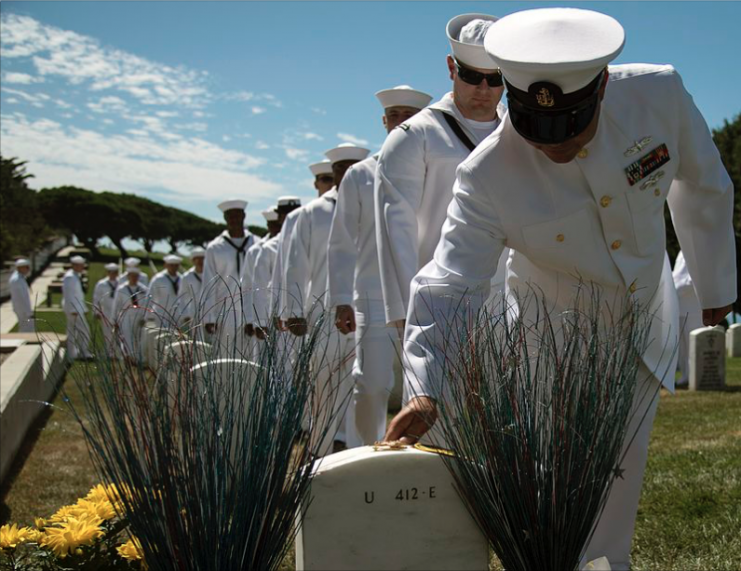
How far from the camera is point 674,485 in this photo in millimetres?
5406

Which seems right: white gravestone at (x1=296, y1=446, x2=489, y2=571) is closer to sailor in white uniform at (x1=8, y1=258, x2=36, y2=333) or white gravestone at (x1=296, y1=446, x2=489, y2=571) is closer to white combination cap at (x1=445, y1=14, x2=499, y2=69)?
white combination cap at (x1=445, y1=14, x2=499, y2=69)

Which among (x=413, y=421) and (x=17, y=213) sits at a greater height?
(x=17, y=213)

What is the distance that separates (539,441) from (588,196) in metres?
1.16

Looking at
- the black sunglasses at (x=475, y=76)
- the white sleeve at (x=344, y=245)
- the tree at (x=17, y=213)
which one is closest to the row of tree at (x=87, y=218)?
the tree at (x=17, y=213)

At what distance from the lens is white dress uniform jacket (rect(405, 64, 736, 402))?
2926mm

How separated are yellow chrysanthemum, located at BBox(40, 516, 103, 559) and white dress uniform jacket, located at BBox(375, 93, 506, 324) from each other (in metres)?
2.39

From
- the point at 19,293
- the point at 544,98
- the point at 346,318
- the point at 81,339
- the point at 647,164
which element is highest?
the point at 544,98

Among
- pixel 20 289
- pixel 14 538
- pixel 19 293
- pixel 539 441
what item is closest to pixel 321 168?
pixel 14 538

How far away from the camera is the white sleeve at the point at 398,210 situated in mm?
4645

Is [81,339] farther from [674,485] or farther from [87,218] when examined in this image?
[87,218]

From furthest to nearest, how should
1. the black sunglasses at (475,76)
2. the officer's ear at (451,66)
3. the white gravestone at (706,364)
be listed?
1. the white gravestone at (706,364)
2. the officer's ear at (451,66)
3. the black sunglasses at (475,76)

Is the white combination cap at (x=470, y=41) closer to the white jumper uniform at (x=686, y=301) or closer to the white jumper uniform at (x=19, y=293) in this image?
the white jumper uniform at (x=686, y=301)

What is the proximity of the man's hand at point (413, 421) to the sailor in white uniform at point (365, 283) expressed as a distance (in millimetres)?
3279

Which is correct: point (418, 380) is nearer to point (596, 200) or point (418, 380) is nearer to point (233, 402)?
point (233, 402)
